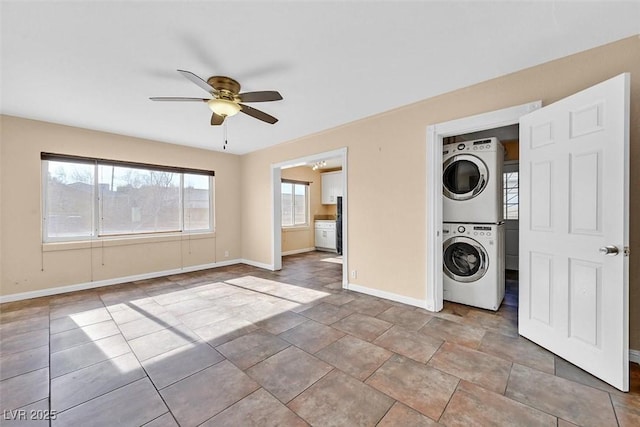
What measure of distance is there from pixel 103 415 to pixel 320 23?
9.60 feet

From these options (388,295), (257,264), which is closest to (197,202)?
(257,264)

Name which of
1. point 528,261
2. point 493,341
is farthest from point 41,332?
point 528,261

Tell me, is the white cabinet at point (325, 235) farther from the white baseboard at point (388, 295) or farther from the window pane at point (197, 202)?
the white baseboard at point (388, 295)

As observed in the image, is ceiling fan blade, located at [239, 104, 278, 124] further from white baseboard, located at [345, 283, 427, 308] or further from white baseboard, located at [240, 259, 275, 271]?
white baseboard, located at [240, 259, 275, 271]

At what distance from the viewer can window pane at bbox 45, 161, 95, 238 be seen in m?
3.91

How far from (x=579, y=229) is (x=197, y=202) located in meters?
5.90

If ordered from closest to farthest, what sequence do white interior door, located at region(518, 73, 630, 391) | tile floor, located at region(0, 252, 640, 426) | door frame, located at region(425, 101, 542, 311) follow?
tile floor, located at region(0, 252, 640, 426)
white interior door, located at region(518, 73, 630, 391)
door frame, located at region(425, 101, 542, 311)

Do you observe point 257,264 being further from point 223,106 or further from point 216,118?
point 223,106

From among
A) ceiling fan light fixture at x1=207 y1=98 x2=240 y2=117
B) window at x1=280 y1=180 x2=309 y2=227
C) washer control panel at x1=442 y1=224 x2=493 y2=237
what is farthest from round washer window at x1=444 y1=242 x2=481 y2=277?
window at x1=280 y1=180 x2=309 y2=227

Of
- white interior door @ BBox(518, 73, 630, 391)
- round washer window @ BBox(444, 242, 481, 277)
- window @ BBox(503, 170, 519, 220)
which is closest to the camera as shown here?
white interior door @ BBox(518, 73, 630, 391)

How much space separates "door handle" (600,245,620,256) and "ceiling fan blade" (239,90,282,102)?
272 cm

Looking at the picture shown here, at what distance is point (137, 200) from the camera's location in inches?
187

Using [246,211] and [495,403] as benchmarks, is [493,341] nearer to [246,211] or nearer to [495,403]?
[495,403]

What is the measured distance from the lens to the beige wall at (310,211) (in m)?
7.32
